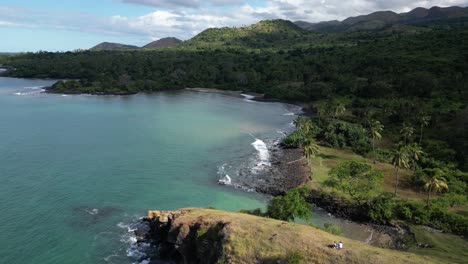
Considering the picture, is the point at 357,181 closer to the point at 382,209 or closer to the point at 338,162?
the point at 382,209

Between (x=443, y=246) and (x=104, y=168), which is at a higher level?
(x=104, y=168)

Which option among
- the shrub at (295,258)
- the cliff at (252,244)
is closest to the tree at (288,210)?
the cliff at (252,244)

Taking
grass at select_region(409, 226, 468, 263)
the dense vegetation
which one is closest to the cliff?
grass at select_region(409, 226, 468, 263)

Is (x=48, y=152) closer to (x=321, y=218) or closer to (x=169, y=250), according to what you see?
(x=169, y=250)

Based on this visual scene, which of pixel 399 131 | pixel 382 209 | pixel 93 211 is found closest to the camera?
pixel 382 209

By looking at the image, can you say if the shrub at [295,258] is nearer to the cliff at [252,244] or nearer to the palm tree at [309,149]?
the cliff at [252,244]

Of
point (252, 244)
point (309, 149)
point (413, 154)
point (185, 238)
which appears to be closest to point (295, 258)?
point (252, 244)
